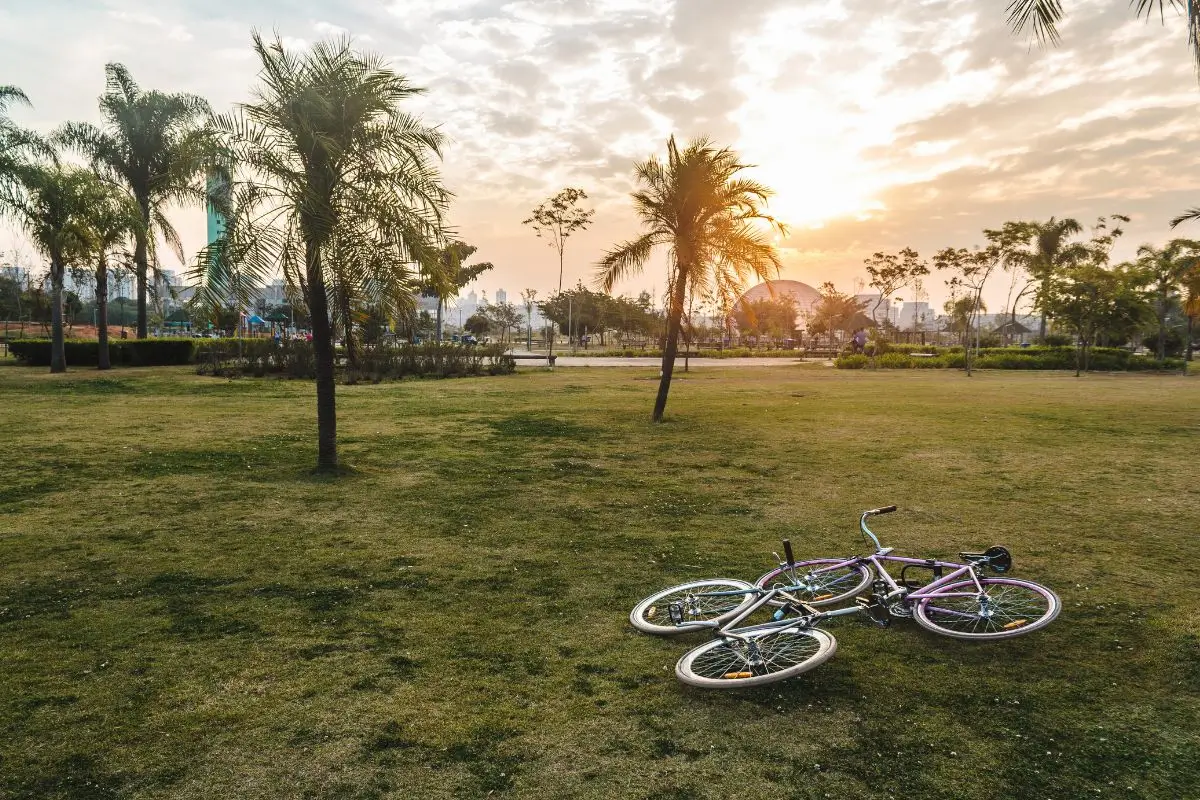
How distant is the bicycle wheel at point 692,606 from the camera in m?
5.55

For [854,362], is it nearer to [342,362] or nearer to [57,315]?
[342,362]

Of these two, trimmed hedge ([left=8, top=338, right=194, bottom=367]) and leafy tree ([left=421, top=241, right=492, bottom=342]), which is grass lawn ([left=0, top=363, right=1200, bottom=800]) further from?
trimmed hedge ([left=8, top=338, right=194, bottom=367])

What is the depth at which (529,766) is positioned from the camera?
394cm

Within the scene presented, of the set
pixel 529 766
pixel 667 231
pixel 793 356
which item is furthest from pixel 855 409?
pixel 793 356

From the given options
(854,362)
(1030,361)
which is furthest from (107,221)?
(1030,361)

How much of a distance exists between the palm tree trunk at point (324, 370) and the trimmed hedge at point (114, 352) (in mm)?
27286

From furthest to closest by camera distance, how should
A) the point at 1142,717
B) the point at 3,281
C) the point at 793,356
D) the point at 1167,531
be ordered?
the point at 3,281
the point at 793,356
the point at 1167,531
the point at 1142,717

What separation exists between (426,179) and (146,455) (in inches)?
267

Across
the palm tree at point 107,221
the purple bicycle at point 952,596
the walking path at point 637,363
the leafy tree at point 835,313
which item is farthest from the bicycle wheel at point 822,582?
the leafy tree at point 835,313

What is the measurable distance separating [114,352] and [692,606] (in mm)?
36601

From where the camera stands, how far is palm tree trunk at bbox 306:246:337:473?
36.7 ft

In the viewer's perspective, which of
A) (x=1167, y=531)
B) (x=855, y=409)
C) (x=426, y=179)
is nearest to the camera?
(x=1167, y=531)

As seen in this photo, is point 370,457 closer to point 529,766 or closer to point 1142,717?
point 529,766

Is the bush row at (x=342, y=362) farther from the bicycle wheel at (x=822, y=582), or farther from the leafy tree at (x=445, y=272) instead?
the bicycle wheel at (x=822, y=582)
